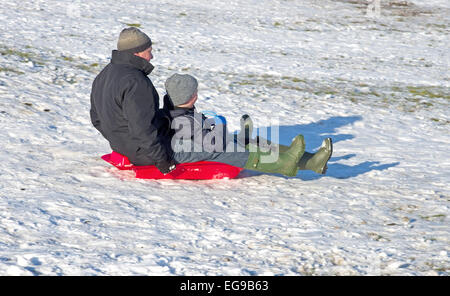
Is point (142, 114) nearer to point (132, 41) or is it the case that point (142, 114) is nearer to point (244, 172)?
point (132, 41)

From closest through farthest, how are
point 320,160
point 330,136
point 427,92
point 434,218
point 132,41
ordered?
point 434,218 < point 132,41 < point 320,160 < point 330,136 < point 427,92

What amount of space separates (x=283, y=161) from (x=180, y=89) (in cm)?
119

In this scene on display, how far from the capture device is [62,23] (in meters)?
13.6

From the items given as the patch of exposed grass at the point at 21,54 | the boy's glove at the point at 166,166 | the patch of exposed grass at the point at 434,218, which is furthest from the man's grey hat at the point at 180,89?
the patch of exposed grass at the point at 21,54

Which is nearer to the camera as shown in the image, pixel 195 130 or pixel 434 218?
pixel 434 218

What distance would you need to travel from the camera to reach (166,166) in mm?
5871

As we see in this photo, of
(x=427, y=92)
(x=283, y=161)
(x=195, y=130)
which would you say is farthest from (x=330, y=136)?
(x=427, y=92)

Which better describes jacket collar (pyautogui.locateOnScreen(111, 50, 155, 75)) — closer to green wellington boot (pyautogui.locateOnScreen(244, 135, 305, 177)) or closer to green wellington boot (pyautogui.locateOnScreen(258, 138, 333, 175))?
green wellington boot (pyautogui.locateOnScreen(244, 135, 305, 177))

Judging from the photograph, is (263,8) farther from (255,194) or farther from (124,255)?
(124,255)

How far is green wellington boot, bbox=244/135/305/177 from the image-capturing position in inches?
241

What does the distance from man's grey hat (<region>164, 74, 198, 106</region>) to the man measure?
0.62 ft

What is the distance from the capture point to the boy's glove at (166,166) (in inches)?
230

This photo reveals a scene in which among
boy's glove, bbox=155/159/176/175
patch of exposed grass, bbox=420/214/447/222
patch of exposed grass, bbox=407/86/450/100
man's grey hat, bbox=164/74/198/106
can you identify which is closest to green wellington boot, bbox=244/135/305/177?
A: boy's glove, bbox=155/159/176/175

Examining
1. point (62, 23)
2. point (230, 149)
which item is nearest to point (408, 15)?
point (62, 23)
